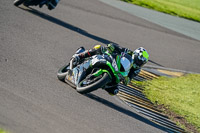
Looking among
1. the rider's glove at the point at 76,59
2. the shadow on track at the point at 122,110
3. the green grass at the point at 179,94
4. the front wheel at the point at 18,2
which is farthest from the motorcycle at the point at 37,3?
the shadow on track at the point at 122,110

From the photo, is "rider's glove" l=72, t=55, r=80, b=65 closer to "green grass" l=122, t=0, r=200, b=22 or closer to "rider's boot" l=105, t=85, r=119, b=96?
"rider's boot" l=105, t=85, r=119, b=96

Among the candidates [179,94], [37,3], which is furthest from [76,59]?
[37,3]

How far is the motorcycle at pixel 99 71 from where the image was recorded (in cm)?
844

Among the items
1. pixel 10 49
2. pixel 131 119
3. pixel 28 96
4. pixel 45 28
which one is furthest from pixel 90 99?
pixel 45 28

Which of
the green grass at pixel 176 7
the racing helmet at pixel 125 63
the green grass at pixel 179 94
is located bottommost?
the green grass at pixel 179 94

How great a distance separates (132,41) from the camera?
48.4 ft

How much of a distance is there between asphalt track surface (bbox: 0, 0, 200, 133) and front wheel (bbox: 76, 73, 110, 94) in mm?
196

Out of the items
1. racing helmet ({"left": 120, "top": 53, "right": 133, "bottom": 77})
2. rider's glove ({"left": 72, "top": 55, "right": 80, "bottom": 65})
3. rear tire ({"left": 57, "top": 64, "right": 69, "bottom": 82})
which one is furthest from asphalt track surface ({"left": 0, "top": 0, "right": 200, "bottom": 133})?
racing helmet ({"left": 120, "top": 53, "right": 133, "bottom": 77})

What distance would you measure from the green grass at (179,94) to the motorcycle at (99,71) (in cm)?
209

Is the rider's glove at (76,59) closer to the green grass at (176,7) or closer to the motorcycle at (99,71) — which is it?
the motorcycle at (99,71)

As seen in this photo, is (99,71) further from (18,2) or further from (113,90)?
(18,2)

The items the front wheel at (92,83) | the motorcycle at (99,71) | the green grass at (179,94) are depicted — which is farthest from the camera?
the green grass at (179,94)

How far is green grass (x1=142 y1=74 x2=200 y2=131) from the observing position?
1045 centimetres

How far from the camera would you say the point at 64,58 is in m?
11.1
